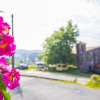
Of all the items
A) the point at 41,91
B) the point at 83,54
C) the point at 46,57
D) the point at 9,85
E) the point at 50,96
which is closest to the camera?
the point at 9,85

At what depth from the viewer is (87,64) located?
36.4 metres

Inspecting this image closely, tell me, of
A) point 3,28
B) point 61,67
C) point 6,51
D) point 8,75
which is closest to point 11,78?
point 8,75

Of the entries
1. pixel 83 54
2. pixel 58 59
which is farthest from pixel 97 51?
pixel 58 59

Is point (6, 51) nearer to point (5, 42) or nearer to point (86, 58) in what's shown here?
point (5, 42)

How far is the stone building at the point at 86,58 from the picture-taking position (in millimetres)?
36219

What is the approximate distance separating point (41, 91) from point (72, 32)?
949 inches

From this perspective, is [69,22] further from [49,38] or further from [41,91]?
[41,91]

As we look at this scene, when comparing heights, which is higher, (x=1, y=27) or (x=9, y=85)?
(x=1, y=27)

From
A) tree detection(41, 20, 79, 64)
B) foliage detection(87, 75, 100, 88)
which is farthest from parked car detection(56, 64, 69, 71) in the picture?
foliage detection(87, 75, 100, 88)

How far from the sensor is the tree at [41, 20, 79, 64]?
104 feet

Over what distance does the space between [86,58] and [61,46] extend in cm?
861

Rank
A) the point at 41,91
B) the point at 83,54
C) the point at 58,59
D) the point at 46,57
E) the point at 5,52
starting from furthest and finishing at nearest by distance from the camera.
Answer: the point at 83,54, the point at 46,57, the point at 58,59, the point at 41,91, the point at 5,52

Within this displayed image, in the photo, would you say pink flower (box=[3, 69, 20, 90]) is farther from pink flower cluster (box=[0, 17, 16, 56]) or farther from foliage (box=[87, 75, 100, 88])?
foliage (box=[87, 75, 100, 88])

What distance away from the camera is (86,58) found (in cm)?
3638
